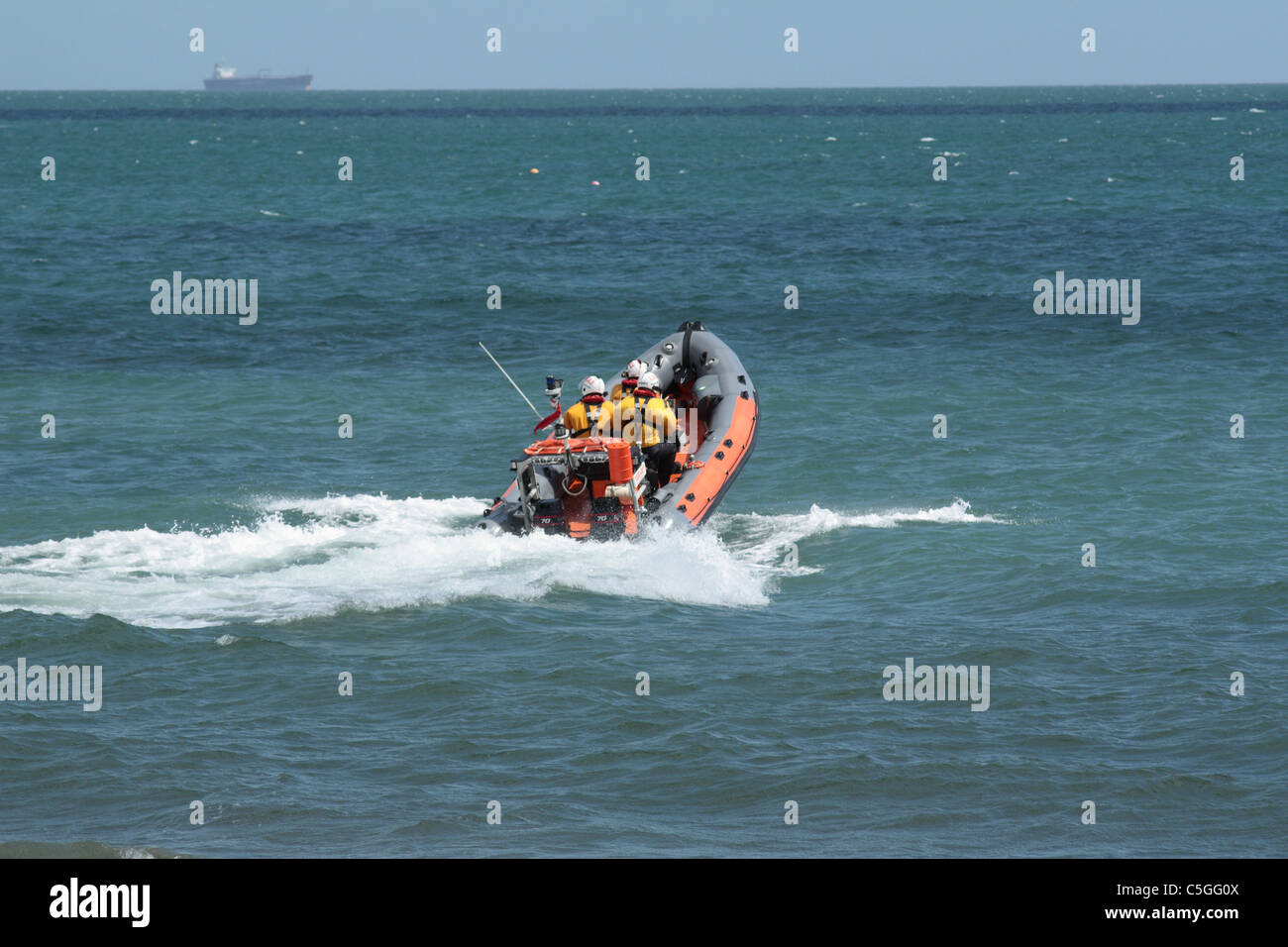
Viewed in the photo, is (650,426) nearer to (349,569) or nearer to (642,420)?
(642,420)

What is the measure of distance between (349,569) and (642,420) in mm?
3519

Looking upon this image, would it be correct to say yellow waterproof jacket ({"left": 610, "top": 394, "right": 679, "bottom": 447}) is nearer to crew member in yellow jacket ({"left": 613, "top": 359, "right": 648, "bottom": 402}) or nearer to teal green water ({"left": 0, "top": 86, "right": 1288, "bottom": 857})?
crew member in yellow jacket ({"left": 613, "top": 359, "right": 648, "bottom": 402})

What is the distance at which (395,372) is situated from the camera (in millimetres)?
25688

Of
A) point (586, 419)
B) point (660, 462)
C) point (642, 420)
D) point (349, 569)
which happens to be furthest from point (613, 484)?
point (349, 569)

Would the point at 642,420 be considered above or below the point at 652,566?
above

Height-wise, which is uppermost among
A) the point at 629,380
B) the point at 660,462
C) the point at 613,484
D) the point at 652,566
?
the point at 629,380

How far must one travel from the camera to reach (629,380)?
16.5 metres

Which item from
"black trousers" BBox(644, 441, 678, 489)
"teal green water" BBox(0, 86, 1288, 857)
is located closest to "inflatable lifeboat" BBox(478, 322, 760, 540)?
"black trousers" BBox(644, 441, 678, 489)

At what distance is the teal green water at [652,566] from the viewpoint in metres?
9.89

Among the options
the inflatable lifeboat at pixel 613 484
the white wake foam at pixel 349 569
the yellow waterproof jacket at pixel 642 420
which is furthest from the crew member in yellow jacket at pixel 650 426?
the white wake foam at pixel 349 569

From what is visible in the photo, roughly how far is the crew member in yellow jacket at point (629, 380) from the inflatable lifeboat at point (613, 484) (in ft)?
2.20

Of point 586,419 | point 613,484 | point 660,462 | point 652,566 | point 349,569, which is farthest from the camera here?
point 660,462
